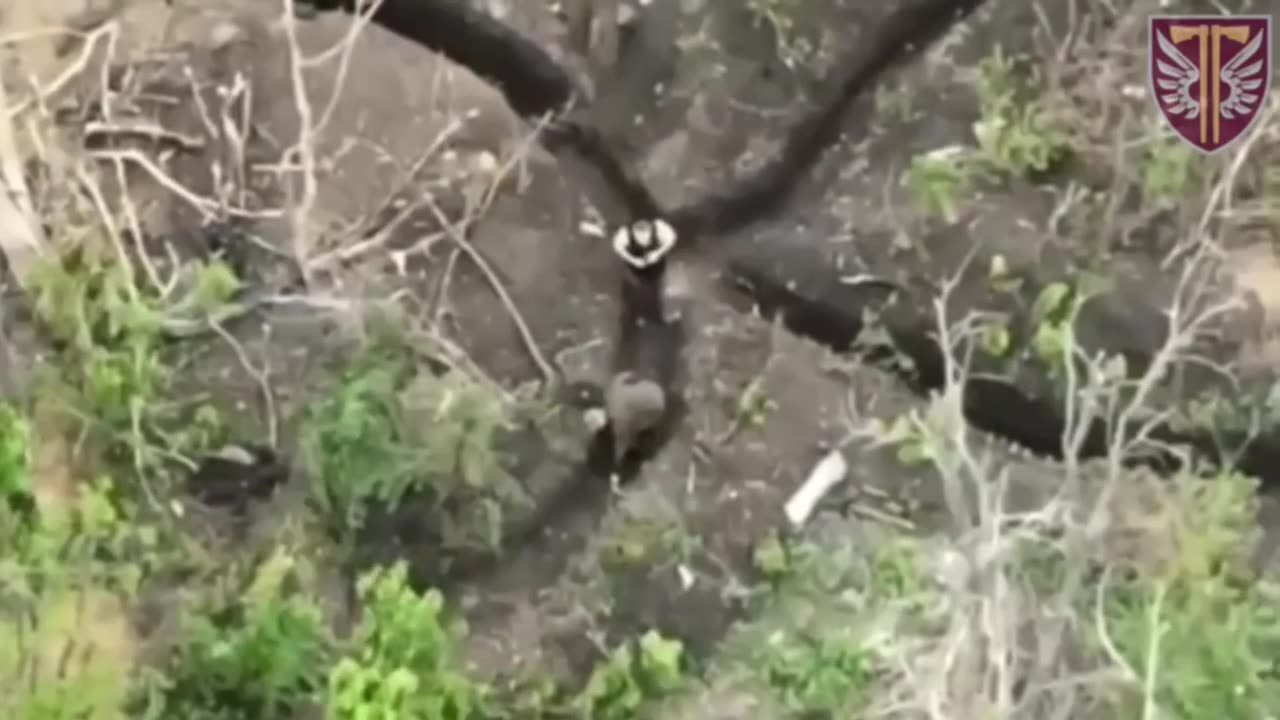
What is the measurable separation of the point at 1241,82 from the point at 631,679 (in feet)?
1.60

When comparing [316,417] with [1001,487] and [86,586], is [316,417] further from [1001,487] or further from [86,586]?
[1001,487]

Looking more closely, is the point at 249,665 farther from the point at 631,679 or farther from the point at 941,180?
the point at 941,180

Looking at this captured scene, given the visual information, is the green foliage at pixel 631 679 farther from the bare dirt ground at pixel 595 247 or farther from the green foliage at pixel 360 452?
the green foliage at pixel 360 452

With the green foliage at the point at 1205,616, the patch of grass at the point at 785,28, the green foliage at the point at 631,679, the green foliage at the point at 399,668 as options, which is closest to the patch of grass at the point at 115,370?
the green foliage at the point at 399,668

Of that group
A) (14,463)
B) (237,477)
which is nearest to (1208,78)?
(237,477)

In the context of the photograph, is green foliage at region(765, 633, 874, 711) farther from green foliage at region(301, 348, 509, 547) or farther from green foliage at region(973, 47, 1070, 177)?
green foliage at region(973, 47, 1070, 177)

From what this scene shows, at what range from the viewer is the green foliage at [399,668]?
1000 millimetres

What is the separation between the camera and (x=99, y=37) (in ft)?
3.46

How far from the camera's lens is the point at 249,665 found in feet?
3.32

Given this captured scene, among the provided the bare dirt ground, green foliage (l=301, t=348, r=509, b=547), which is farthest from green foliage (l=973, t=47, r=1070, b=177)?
green foliage (l=301, t=348, r=509, b=547)

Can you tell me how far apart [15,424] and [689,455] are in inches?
15.0

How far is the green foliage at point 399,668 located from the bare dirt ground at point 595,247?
23 mm

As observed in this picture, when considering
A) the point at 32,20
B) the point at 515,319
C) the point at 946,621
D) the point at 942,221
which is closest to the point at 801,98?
the point at 942,221

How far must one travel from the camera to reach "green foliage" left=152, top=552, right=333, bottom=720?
101 cm
